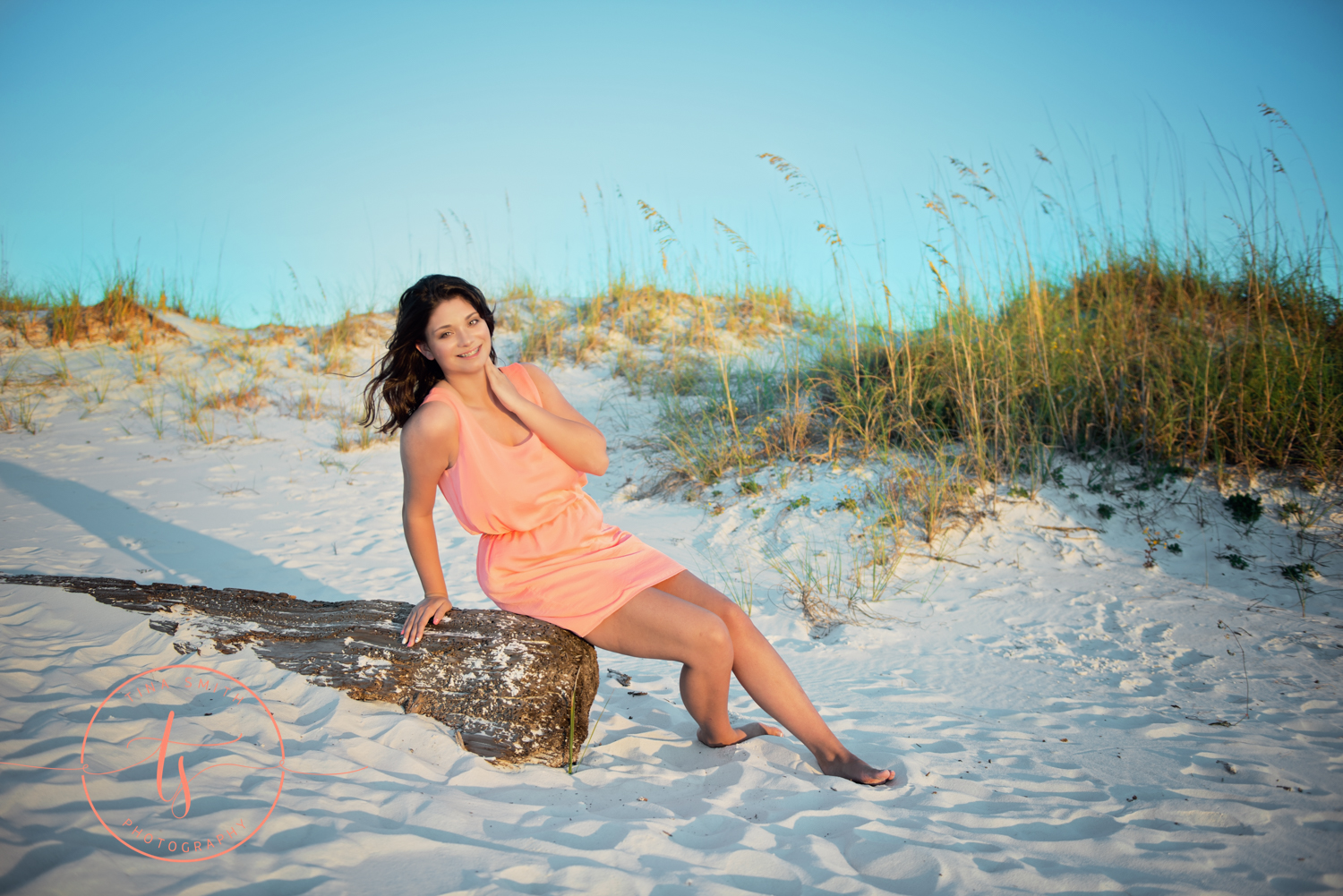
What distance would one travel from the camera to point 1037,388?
15.5 feet

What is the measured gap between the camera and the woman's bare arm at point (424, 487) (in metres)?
2.09

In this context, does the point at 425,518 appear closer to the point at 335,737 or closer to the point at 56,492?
the point at 335,737

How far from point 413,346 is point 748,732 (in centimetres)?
189

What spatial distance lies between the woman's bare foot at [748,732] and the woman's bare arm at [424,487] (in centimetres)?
105

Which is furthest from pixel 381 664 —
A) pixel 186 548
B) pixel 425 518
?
pixel 186 548

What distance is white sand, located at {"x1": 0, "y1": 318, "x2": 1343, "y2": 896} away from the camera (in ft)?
4.74

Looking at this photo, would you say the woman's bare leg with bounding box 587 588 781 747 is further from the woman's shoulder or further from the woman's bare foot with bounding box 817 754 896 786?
the woman's shoulder

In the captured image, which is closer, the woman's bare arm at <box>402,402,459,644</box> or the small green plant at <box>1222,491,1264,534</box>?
the woman's bare arm at <box>402,402,459,644</box>

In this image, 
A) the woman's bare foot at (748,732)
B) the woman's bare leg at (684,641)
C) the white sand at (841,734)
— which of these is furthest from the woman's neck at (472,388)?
the woman's bare foot at (748,732)

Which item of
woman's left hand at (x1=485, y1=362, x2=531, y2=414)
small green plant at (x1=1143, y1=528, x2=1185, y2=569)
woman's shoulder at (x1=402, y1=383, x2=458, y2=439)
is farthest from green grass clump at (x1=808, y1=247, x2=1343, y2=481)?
woman's shoulder at (x1=402, y1=383, x2=458, y2=439)

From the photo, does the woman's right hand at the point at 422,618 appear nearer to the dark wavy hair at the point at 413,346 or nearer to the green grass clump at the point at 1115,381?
the dark wavy hair at the point at 413,346

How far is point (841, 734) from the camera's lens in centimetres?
247

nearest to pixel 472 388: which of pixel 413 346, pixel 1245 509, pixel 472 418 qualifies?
pixel 472 418

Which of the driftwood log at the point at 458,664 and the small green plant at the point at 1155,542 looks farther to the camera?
the small green plant at the point at 1155,542
